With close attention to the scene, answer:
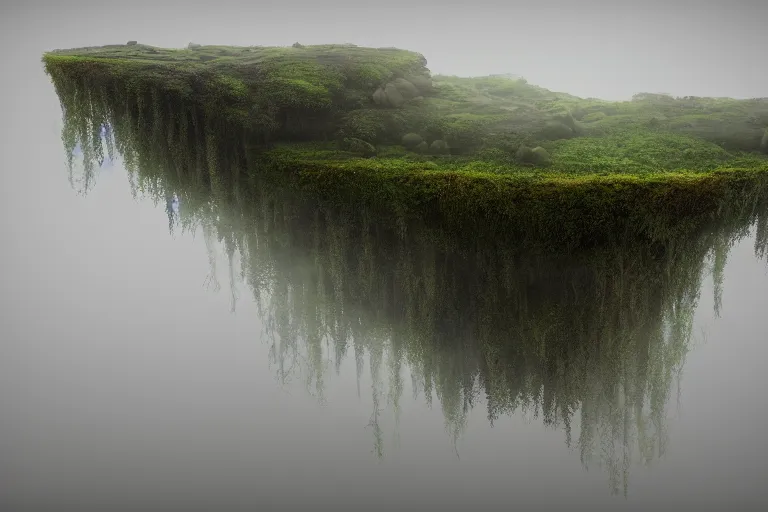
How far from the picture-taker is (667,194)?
7.79 meters

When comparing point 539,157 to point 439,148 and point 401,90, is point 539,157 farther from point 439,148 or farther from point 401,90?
point 401,90

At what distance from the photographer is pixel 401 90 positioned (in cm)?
1095

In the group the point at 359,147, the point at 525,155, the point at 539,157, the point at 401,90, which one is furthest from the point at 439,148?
the point at 401,90

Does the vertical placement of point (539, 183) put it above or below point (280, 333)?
above

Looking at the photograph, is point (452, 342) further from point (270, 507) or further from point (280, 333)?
point (270, 507)

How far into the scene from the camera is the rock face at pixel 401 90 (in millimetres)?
10672

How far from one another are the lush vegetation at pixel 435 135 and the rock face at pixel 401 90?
4 cm

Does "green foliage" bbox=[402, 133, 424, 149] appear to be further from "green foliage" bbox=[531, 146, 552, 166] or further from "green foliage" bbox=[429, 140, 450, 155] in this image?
"green foliage" bbox=[531, 146, 552, 166]

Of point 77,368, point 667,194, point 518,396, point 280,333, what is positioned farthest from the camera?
point 77,368

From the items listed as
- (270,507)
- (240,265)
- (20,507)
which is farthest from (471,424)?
(20,507)

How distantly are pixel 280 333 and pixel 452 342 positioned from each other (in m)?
3.40

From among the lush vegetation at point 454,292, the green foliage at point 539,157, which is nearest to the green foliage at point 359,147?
the lush vegetation at point 454,292

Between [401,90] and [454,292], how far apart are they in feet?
15.0

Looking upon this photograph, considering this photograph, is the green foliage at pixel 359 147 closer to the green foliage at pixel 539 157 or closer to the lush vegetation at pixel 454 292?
the lush vegetation at pixel 454 292
